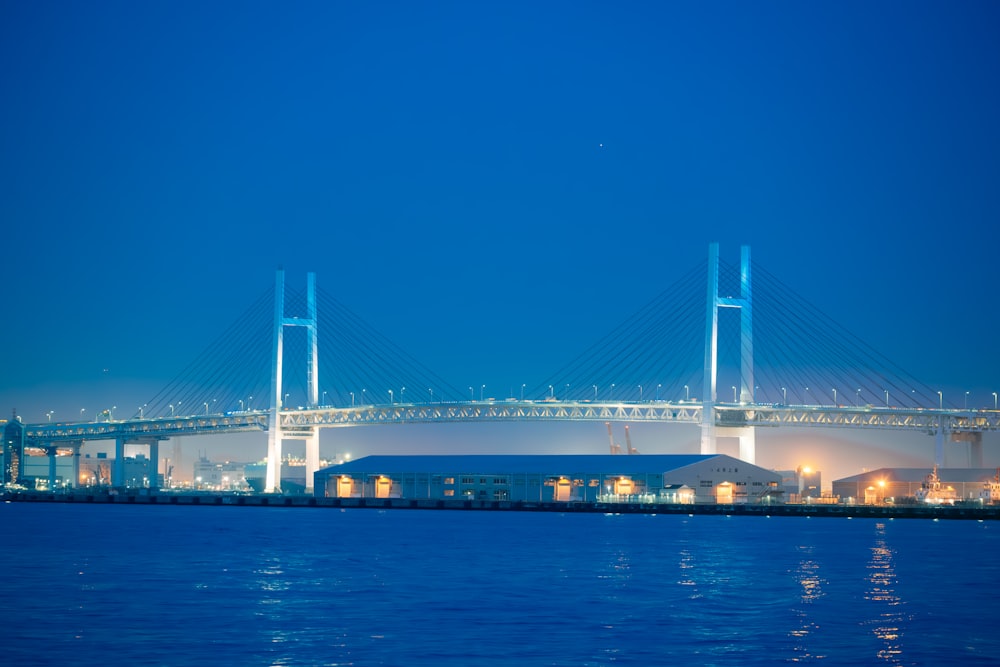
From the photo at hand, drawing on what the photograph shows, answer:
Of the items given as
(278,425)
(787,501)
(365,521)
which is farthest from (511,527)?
(278,425)

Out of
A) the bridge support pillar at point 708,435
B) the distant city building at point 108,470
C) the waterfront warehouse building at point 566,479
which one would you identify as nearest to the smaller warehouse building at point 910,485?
the waterfront warehouse building at point 566,479

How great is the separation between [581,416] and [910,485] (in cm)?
1664

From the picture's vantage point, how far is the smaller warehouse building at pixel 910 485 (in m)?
70.6

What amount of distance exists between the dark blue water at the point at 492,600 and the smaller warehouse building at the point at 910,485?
2761cm

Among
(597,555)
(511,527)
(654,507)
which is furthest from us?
(654,507)

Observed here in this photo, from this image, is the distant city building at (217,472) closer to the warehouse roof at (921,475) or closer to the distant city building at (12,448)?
the distant city building at (12,448)

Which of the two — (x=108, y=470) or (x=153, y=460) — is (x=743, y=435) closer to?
(x=153, y=460)

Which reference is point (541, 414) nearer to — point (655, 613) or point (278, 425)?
point (278, 425)

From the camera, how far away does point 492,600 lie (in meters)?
24.2

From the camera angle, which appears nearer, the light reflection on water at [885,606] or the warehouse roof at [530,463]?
the light reflection on water at [885,606]

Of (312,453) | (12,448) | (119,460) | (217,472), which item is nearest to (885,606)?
(312,453)

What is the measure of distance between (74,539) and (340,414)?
4050 cm

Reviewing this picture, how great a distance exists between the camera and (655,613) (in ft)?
74.6

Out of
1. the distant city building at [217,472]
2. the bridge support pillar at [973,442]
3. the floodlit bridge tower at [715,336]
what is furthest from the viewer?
the distant city building at [217,472]
